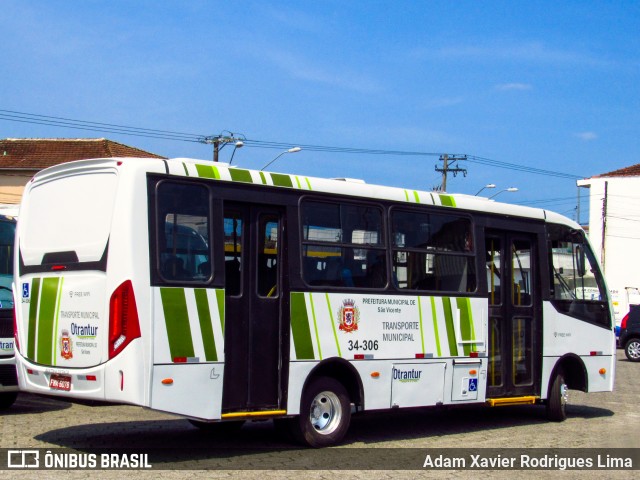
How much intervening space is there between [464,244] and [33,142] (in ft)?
159

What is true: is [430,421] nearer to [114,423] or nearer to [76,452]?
[114,423]

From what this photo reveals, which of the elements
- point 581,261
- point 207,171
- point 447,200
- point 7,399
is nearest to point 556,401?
point 581,261

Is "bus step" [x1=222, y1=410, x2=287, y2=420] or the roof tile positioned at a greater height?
the roof tile

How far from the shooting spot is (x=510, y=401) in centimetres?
1287

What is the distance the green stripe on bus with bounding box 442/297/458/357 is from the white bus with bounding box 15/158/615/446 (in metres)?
0.03

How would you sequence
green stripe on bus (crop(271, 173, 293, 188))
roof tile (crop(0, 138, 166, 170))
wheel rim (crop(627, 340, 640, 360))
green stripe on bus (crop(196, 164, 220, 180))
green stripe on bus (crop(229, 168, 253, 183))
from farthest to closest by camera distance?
roof tile (crop(0, 138, 166, 170)) → wheel rim (crop(627, 340, 640, 360)) → green stripe on bus (crop(271, 173, 293, 188)) → green stripe on bus (crop(229, 168, 253, 183)) → green stripe on bus (crop(196, 164, 220, 180))

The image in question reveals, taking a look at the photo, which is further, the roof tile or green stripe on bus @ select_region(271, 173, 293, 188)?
the roof tile

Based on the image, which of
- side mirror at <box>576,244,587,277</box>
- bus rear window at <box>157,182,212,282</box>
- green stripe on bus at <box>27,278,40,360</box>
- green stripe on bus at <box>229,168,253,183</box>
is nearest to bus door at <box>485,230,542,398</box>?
side mirror at <box>576,244,587,277</box>

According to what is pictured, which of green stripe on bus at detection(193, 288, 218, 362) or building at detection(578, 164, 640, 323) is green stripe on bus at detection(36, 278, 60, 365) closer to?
green stripe on bus at detection(193, 288, 218, 362)

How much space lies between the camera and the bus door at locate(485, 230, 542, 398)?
42.1 feet

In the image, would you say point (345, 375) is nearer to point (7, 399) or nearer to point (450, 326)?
point (450, 326)

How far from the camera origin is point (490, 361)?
12656mm

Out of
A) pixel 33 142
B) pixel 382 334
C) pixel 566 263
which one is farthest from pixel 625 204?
pixel 382 334

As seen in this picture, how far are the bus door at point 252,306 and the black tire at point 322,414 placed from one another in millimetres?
421
